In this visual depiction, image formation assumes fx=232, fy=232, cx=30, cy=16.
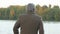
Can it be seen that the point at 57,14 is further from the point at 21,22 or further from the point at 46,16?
the point at 21,22

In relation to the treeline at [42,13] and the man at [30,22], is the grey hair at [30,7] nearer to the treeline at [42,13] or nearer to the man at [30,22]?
the man at [30,22]

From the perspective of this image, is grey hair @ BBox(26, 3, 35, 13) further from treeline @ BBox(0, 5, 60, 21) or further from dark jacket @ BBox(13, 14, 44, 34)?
treeline @ BBox(0, 5, 60, 21)

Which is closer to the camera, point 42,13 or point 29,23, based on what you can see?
point 29,23

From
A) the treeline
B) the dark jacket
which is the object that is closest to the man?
the dark jacket

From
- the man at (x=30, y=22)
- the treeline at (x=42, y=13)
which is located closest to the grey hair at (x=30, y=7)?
the man at (x=30, y=22)

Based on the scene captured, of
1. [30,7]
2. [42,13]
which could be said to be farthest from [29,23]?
[42,13]

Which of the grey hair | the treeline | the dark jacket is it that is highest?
the grey hair

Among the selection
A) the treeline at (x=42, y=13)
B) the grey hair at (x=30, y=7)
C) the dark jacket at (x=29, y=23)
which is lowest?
the treeline at (x=42, y=13)

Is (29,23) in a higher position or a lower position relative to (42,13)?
higher

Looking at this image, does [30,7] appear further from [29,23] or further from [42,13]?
[42,13]

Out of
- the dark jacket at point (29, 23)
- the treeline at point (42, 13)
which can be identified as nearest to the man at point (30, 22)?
the dark jacket at point (29, 23)

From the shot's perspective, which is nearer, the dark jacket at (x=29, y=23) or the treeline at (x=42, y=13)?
the dark jacket at (x=29, y=23)

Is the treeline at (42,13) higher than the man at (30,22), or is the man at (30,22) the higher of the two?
the man at (30,22)

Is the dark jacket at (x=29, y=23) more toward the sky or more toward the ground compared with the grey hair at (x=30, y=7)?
more toward the ground
